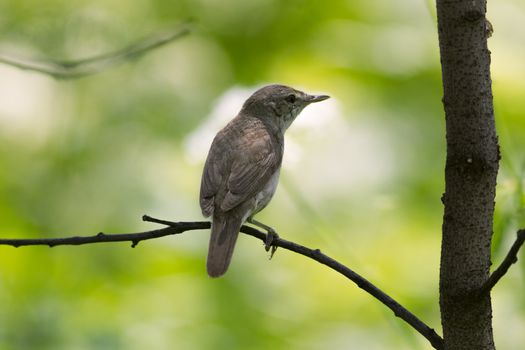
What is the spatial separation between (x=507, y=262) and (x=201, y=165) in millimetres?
3011

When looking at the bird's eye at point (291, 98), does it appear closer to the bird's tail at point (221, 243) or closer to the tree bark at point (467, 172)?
the bird's tail at point (221, 243)

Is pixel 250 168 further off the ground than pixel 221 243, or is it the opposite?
pixel 250 168

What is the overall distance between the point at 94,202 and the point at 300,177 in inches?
44.0

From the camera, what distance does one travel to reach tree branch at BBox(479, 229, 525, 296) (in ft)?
4.51

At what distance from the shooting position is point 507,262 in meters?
1.40

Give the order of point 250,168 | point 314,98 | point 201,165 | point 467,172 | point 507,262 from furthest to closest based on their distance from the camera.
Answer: point 201,165 → point 314,98 → point 250,168 → point 467,172 → point 507,262

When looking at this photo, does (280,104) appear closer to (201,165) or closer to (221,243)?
(201,165)

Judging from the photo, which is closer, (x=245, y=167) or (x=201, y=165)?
(x=245, y=167)

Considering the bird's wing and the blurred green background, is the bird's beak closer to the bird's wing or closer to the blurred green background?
the blurred green background

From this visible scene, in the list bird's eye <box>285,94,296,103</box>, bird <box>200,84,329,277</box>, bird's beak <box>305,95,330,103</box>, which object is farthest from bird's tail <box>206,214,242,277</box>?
bird's eye <box>285,94,296,103</box>

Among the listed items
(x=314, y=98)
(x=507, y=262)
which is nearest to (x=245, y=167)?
(x=314, y=98)

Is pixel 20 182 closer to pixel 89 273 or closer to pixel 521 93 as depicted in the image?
pixel 89 273

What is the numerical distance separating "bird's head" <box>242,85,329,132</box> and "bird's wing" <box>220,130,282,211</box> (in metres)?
0.42

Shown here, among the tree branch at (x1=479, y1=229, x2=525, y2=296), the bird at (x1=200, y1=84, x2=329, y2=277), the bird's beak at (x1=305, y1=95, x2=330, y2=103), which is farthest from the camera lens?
the bird's beak at (x1=305, y1=95, x2=330, y2=103)
